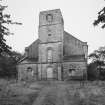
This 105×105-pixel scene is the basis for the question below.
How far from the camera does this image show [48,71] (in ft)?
90.1

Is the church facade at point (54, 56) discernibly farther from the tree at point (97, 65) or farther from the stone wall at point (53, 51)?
the tree at point (97, 65)

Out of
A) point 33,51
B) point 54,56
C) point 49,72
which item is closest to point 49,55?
point 54,56

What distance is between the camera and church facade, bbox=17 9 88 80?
87.6 feet

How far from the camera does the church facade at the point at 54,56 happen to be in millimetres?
26688

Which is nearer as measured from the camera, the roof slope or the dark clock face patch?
the dark clock face patch

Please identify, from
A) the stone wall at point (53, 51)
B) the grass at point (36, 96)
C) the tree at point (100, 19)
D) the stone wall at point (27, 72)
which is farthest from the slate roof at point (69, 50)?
the tree at point (100, 19)

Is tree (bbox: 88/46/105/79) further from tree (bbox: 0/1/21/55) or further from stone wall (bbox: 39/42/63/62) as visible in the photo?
tree (bbox: 0/1/21/55)

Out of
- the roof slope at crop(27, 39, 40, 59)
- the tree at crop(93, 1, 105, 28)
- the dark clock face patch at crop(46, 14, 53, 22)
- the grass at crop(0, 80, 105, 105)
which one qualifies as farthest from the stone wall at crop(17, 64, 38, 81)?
the tree at crop(93, 1, 105, 28)

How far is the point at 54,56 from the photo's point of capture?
90.9 feet

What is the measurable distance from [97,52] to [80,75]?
15.3m

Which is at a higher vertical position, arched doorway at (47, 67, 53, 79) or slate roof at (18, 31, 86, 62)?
slate roof at (18, 31, 86, 62)

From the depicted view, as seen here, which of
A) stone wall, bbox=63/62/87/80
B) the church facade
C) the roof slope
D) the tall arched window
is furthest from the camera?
the roof slope

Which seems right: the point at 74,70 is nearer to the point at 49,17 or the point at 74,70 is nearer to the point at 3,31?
the point at 49,17

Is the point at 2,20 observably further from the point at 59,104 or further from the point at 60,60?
the point at 60,60
